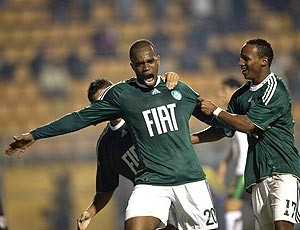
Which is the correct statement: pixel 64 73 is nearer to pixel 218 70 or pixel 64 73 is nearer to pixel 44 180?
pixel 218 70

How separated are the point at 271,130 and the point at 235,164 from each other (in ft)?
11.0

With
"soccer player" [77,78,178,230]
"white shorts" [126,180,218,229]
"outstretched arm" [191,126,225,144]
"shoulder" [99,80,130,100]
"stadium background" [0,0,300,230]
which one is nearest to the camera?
"white shorts" [126,180,218,229]

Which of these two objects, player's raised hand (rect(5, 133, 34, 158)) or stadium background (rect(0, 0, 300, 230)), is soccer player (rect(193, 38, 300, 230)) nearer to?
player's raised hand (rect(5, 133, 34, 158))

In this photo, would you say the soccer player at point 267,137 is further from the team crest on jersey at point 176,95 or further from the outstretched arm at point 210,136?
the outstretched arm at point 210,136

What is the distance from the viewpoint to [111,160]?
7.11 meters

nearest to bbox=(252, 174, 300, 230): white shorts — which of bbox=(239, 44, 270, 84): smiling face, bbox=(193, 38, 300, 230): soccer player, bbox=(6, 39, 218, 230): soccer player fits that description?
bbox=(193, 38, 300, 230): soccer player

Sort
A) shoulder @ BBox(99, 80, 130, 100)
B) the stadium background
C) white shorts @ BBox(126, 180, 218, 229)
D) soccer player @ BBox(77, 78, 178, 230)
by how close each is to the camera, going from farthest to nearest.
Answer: the stadium background, soccer player @ BBox(77, 78, 178, 230), shoulder @ BBox(99, 80, 130, 100), white shorts @ BBox(126, 180, 218, 229)

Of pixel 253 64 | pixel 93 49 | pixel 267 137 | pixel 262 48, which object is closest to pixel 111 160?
pixel 267 137

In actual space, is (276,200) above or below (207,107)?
below

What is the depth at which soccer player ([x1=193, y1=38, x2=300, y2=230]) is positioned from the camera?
20.9 ft

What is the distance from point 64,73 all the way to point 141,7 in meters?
3.37

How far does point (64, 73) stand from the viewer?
59.5 ft

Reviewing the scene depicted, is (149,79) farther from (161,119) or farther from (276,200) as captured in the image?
(276,200)

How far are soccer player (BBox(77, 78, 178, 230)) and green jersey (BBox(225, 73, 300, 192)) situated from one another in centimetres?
104
